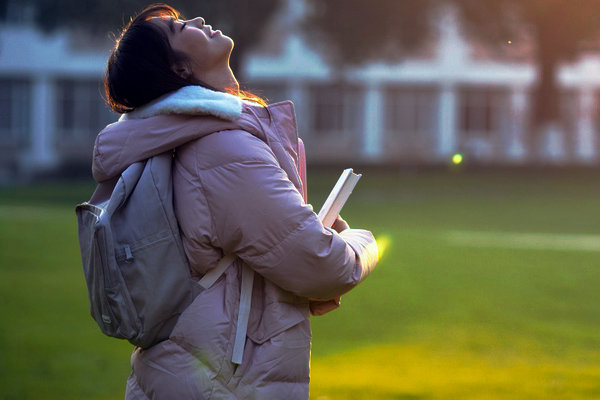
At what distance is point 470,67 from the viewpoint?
45.8 meters

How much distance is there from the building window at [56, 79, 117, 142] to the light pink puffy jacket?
1654 inches

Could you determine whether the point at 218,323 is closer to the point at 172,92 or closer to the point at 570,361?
the point at 172,92

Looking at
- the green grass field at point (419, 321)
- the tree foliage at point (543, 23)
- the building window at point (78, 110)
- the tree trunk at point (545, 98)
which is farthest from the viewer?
the building window at point (78, 110)

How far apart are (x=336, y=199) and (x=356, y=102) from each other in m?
43.4

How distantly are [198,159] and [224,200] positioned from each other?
126 millimetres

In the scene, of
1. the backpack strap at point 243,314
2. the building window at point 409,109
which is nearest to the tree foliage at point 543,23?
the building window at point 409,109

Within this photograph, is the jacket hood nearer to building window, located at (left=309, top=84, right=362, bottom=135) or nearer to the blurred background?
the blurred background

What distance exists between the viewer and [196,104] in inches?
87.4

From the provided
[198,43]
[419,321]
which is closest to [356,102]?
[419,321]

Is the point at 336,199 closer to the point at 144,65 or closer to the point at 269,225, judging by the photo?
the point at 269,225

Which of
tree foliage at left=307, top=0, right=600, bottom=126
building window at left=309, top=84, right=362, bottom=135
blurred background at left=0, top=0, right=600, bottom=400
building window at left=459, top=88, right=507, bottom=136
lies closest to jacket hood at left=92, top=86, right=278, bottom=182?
blurred background at left=0, top=0, right=600, bottom=400

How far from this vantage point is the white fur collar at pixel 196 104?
87.4 inches

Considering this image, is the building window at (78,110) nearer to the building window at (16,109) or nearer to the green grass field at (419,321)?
the building window at (16,109)

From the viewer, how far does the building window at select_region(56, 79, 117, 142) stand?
43312 mm
